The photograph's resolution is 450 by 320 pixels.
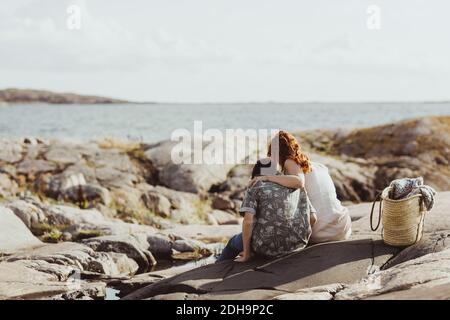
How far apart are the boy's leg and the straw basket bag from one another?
1.77 m

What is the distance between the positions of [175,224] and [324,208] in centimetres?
658

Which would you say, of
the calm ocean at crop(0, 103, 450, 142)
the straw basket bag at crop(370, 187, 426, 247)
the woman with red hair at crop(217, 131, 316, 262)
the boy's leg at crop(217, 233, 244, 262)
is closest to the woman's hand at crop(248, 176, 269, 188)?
the woman with red hair at crop(217, 131, 316, 262)

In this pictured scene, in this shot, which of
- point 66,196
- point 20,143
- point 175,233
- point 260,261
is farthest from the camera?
point 20,143

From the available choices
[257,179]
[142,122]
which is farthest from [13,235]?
[142,122]

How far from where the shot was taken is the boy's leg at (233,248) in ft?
29.0

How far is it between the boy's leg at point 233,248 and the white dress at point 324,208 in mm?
930

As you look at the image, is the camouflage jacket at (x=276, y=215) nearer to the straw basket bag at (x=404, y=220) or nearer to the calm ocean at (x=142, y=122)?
the straw basket bag at (x=404, y=220)

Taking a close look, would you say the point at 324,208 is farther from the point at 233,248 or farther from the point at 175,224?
the point at 175,224

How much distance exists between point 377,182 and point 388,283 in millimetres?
12744

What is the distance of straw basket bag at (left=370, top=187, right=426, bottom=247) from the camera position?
28.0 ft

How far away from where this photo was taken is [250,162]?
66.3 feet
